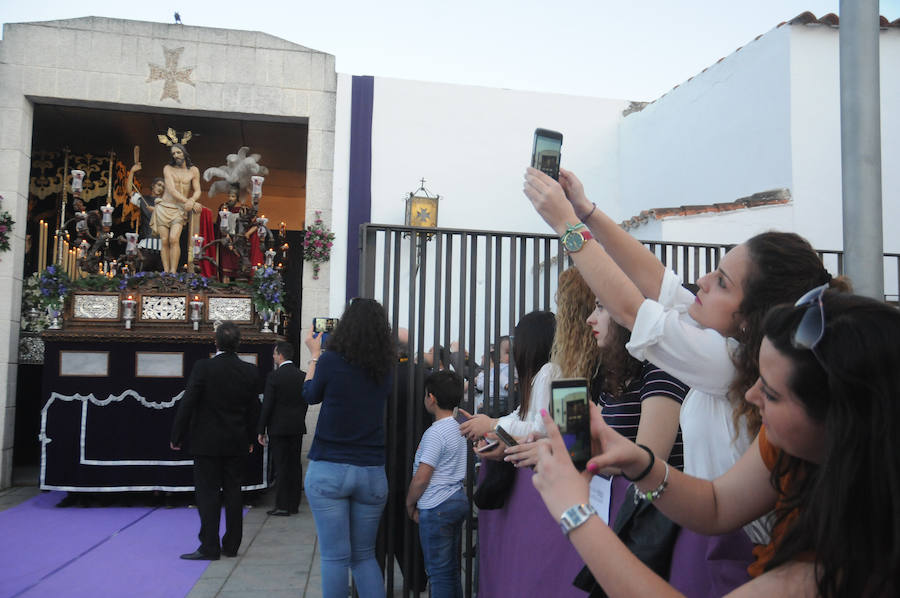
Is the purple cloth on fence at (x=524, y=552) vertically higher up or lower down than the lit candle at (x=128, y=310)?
lower down

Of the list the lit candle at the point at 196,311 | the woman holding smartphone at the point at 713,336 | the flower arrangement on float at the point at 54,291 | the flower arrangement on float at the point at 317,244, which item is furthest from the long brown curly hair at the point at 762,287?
the flower arrangement on float at the point at 54,291

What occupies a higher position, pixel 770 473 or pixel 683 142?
pixel 683 142

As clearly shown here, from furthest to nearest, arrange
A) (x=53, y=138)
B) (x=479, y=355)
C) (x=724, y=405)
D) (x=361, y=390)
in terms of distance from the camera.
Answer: (x=53, y=138) < (x=479, y=355) < (x=361, y=390) < (x=724, y=405)

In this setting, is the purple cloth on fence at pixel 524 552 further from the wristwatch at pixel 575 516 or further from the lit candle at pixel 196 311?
the lit candle at pixel 196 311

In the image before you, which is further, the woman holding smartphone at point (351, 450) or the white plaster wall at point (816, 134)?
the white plaster wall at point (816, 134)

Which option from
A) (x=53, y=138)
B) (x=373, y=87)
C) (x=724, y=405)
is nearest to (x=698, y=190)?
(x=373, y=87)

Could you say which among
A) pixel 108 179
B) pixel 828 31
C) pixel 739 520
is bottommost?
pixel 739 520

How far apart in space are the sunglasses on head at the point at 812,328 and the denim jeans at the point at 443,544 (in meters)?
Answer: 2.88

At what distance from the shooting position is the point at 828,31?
7.49 m

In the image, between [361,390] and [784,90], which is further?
[784,90]

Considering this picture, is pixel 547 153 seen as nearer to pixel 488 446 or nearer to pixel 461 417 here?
pixel 488 446

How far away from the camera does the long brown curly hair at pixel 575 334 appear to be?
8.54ft

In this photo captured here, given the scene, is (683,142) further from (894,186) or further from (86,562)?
(86,562)

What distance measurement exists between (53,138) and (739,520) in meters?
12.9
